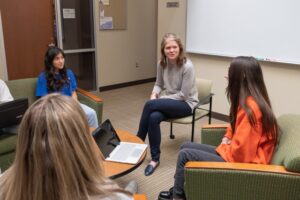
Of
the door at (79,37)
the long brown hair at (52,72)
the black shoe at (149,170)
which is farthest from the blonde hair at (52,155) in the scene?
the door at (79,37)

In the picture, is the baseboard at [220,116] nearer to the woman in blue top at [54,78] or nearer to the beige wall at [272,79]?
the beige wall at [272,79]

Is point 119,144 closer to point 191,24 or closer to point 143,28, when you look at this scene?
point 191,24

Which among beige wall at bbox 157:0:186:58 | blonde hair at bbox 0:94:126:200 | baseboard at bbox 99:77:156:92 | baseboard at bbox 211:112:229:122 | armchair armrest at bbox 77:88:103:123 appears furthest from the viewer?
baseboard at bbox 99:77:156:92

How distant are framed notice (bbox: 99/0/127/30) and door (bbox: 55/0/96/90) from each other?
0.17 meters

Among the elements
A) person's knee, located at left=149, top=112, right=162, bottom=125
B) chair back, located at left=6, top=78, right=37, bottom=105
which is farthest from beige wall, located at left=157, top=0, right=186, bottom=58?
chair back, located at left=6, top=78, right=37, bottom=105

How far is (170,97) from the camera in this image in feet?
9.49

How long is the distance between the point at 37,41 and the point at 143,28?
216cm

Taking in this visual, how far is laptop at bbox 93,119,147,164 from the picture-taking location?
6.26ft

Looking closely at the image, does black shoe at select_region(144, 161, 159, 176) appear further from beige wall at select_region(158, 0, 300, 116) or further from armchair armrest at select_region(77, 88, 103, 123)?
beige wall at select_region(158, 0, 300, 116)

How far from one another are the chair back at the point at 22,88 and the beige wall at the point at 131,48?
2.29 meters

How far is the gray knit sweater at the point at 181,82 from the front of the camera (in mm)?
2852

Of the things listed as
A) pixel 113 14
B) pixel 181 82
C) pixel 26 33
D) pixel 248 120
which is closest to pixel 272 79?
pixel 181 82

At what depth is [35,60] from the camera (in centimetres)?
440

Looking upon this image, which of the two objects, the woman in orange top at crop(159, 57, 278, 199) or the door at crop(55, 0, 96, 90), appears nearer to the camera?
the woman in orange top at crop(159, 57, 278, 199)
